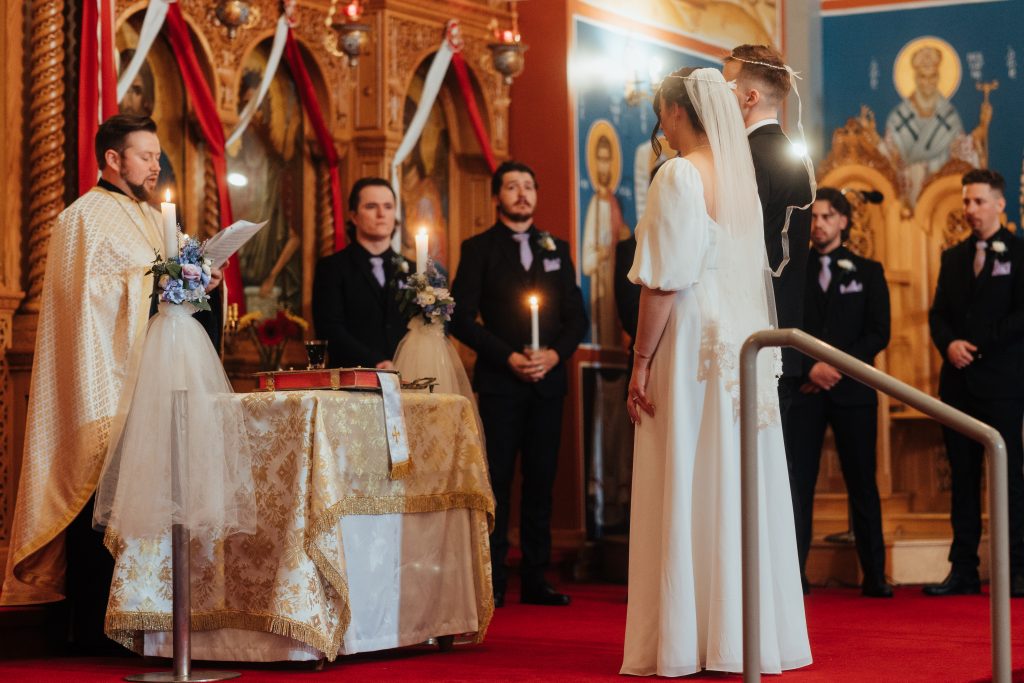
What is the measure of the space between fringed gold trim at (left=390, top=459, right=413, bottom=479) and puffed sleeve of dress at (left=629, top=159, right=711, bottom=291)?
1129 mm

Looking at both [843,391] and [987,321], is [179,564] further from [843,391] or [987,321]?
[987,321]

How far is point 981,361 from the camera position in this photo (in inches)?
317

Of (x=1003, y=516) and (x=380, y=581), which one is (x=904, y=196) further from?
(x=1003, y=516)

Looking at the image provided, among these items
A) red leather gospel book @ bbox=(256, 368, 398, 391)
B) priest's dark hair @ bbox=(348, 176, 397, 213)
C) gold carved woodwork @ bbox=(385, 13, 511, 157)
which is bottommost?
red leather gospel book @ bbox=(256, 368, 398, 391)

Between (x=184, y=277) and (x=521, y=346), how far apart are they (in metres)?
3.07

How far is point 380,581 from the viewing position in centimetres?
538

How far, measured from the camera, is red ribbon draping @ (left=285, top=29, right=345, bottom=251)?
841 cm

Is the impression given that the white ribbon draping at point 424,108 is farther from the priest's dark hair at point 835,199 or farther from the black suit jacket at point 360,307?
the priest's dark hair at point 835,199

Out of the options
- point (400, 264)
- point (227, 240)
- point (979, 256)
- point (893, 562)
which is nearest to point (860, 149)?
point (979, 256)

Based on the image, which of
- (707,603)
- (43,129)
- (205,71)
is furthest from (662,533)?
(205,71)

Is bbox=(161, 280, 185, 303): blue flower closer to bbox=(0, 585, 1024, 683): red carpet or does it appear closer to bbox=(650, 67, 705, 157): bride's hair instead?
bbox=(0, 585, 1024, 683): red carpet

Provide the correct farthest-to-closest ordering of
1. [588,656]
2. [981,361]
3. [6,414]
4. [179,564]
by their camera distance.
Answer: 1. [981,361]
2. [6,414]
3. [588,656]
4. [179,564]

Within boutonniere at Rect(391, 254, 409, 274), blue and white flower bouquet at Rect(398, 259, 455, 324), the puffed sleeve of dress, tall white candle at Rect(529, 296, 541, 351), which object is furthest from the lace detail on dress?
boutonniere at Rect(391, 254, 409, 274)

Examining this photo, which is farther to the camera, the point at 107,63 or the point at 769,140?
the point at 107,63
